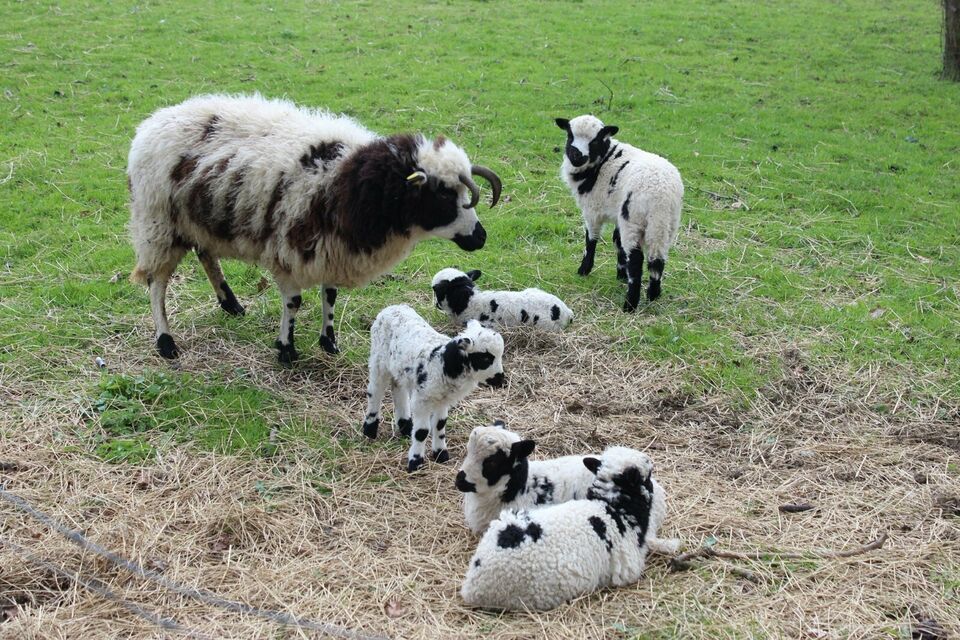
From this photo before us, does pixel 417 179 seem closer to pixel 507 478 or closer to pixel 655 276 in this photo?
pixel 507 478

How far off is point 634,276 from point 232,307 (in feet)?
12.8

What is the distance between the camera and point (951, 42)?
16.1 m

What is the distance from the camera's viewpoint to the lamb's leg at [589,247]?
885 cm

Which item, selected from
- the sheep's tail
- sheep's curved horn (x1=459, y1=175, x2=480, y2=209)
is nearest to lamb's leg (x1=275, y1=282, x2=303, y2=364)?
the sheep's tail

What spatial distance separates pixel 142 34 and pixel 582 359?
44.8 ft

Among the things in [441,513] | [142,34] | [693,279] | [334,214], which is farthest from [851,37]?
[441,513]

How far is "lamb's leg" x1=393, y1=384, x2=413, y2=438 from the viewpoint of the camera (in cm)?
611

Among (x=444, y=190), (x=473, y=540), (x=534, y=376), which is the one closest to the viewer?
(x=473, y=540)

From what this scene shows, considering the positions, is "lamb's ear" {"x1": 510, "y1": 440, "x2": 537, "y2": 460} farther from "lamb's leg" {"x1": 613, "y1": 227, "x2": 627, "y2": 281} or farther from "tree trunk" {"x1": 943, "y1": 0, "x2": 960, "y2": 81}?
"tree trunk" {"x1": 943, "y1": 0, "x2": 960, "y2": 81}

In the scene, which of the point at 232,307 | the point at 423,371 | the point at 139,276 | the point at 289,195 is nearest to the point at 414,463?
the point at 423,371

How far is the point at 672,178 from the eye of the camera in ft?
25.8

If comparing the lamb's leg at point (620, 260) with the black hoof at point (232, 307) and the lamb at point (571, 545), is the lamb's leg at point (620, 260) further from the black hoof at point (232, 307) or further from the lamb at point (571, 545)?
the lamb at point (571, 545)

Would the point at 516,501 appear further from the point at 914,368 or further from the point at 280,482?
the point at 914,368

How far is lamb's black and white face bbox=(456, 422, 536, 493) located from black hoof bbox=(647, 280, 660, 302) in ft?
12.8
